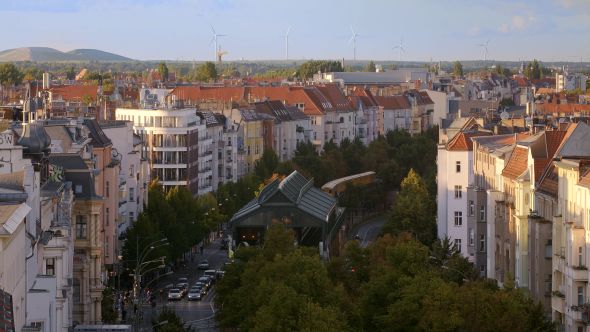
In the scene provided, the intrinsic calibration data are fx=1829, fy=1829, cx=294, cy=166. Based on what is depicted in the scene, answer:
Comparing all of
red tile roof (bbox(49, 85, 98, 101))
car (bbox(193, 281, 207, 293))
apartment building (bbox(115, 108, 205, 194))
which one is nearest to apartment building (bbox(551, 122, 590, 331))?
car (bbox(193, 281, 207, 293))

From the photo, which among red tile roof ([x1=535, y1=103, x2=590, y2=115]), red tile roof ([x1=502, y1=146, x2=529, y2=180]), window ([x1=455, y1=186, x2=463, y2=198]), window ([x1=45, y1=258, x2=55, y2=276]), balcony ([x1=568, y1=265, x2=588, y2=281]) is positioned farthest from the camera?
red tile roof ([x1=535, y1=103, x2=590, y2=115])

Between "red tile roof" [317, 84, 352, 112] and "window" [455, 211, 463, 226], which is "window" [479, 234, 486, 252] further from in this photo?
"red tile roof" [317, 84, 352, 112]

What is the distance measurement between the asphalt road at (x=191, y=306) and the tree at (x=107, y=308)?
125cm

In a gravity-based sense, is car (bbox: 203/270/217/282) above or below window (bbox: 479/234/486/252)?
below

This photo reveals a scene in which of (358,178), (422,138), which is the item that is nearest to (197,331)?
(358,178)

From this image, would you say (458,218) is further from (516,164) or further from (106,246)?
(106,246)

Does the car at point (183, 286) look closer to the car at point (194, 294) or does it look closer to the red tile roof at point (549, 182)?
the car at point (194, 294)

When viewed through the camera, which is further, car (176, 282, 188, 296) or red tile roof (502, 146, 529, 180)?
car (176, 282, 188, 296)

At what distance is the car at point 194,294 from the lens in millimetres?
80125

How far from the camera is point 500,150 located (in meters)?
75.5

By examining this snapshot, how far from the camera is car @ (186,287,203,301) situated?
80125mm

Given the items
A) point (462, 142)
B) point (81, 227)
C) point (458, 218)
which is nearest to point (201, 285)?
point (458, 218)

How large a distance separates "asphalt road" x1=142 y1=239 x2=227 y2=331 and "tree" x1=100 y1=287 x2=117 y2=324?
1.25 metres

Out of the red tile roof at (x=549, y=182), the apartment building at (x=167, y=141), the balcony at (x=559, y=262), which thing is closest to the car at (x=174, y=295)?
the red tile roof at (x=549, y=182)
